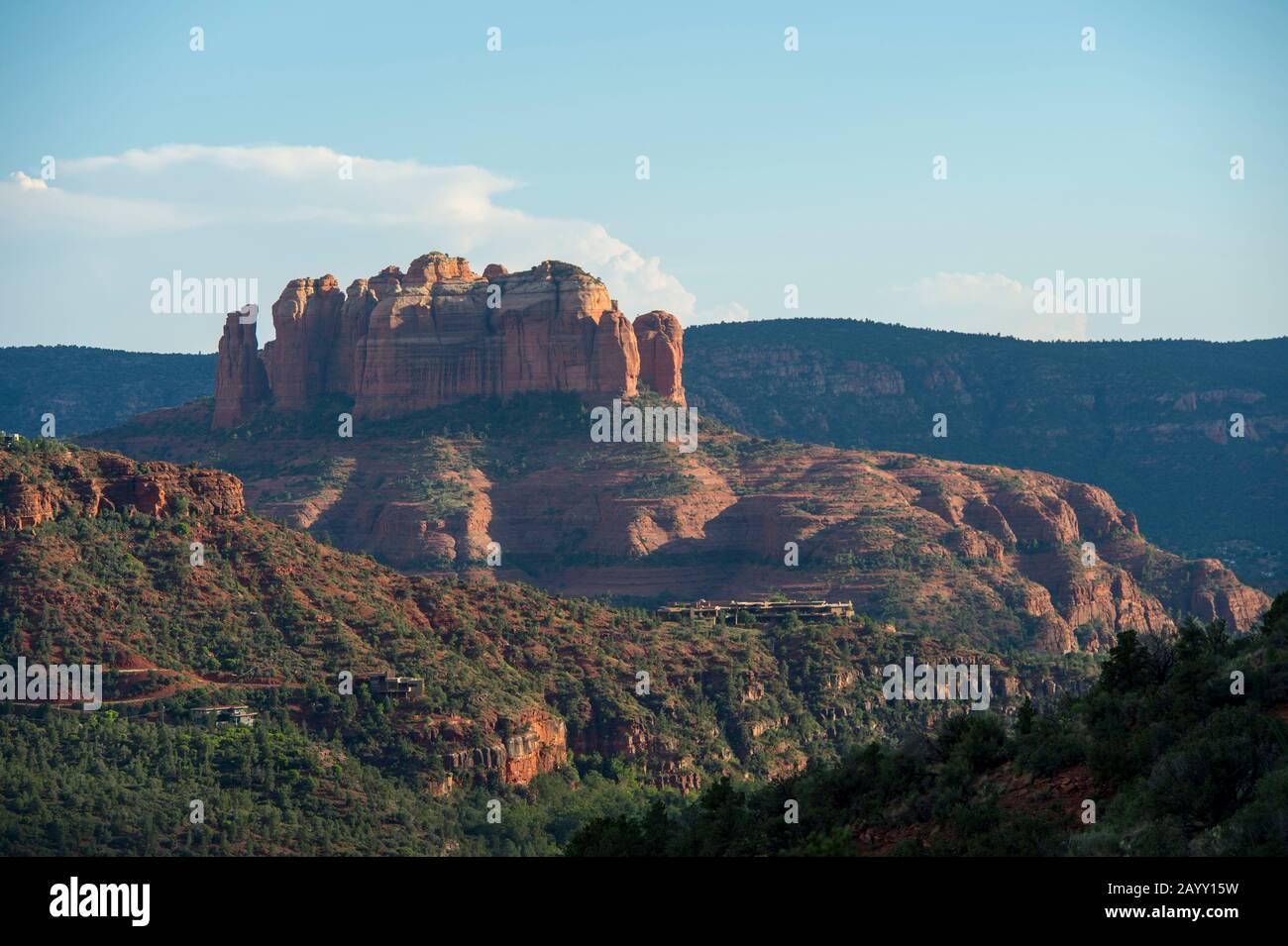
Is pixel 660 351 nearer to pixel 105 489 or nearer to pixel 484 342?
pixel 484 342

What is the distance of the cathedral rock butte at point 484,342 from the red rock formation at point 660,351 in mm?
87

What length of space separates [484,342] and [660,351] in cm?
1542

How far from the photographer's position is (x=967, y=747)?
4012cm

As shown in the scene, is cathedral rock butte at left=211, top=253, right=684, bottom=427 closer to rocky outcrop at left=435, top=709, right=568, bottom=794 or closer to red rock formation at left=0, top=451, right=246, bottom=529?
red rock formation at left=0, top=451, right=246, bottom=529

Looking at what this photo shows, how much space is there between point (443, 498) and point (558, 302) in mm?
24301

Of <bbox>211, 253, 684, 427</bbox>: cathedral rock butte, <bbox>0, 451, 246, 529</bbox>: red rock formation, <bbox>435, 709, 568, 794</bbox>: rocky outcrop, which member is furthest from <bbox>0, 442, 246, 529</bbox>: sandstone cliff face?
<bbox>211, 253, 684, 427</bbox>: cathedral rock butte

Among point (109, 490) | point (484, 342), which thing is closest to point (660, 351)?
point (484, 342)

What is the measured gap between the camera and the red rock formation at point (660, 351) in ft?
635

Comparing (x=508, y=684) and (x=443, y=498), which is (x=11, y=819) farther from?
(x=443, y=498)

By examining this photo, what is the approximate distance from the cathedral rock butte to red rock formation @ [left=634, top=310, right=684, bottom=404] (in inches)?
3.4

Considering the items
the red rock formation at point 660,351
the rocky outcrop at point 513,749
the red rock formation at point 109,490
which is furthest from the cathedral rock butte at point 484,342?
the rocky outcrop at point 513,749

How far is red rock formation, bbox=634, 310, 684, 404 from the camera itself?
635 feet

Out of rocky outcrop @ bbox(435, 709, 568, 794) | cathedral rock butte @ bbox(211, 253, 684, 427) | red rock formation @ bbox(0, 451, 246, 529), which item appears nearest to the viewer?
rocky outcrop @ bbox(435, 709, 568, 794)
